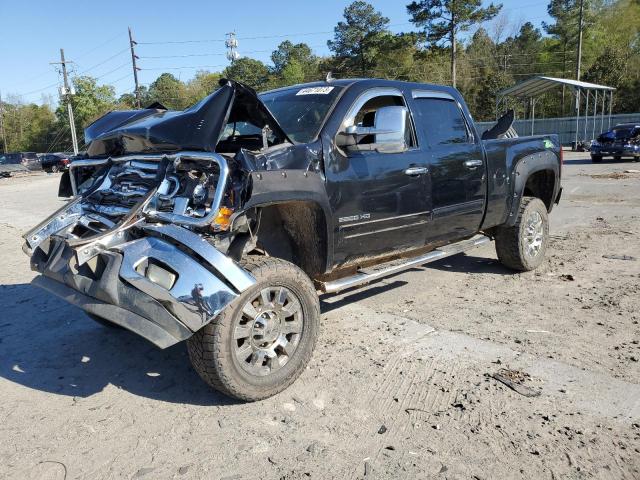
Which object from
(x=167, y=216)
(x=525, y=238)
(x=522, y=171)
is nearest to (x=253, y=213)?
(x=167, y=216)

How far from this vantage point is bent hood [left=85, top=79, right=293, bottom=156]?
3.32 m

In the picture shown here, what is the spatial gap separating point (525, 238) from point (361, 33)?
169 feet

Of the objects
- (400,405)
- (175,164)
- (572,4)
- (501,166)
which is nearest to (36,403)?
(175,164)

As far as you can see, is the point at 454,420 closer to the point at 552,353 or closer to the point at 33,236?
the point at 552,353

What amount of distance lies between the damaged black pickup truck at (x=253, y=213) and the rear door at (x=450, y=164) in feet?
0.06

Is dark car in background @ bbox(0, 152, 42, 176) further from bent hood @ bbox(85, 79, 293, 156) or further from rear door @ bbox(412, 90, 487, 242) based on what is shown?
rear door @ bbox(412, 90, 487, 242)

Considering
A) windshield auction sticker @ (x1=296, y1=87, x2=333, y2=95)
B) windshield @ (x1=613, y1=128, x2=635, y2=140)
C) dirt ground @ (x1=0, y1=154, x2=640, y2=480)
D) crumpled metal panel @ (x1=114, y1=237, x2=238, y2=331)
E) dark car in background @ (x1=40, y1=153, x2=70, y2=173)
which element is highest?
windshield auction sticker @ (x1=296, y1=87, x2=333, y2=95)

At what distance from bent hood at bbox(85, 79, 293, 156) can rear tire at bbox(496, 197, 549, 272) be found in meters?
3.32

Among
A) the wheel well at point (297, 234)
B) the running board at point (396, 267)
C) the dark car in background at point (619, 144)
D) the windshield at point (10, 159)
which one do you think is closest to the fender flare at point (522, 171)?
the running board at point (396, 267)

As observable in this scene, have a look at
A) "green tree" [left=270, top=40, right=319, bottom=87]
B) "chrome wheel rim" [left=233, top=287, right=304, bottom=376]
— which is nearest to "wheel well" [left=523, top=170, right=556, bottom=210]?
"chrome wheel rim" [left=233, top=287, right=304, bottom=376]

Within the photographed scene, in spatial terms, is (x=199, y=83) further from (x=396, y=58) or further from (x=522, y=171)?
(x=522, y=171)

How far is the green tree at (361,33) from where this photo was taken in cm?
5238

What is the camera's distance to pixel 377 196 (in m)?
4.07

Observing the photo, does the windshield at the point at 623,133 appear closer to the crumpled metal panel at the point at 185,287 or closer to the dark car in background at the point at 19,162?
the crumpled metal panel at the point at 185,287
